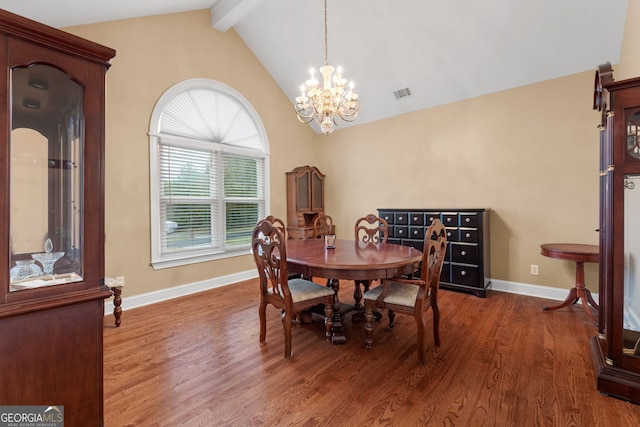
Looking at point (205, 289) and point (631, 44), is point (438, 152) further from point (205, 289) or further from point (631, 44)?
point (205, 289)

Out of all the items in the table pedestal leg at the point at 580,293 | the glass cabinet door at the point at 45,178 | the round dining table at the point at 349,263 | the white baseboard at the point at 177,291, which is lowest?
the white baseboard at the point at 177,291

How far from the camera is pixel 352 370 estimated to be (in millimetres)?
2041

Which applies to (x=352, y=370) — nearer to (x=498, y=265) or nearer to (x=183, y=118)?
(x=498, y=265)

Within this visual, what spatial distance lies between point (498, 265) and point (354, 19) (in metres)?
3.75

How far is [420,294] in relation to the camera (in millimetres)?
2127

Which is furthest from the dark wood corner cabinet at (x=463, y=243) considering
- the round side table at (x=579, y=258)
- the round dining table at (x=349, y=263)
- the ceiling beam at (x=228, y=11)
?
the ceiling beam at (x=228, y=11)

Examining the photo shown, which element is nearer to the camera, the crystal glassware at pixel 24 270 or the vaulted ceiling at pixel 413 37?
the crystal glassware at pixel 24 270

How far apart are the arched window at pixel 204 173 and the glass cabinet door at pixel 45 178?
2.57 metres

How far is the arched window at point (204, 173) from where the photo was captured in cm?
371

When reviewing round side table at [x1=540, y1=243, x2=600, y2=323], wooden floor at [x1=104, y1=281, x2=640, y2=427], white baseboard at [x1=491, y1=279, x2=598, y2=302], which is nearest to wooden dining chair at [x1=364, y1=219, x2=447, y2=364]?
wooden floor at [x1=104, y1=281, x2=640, y2=427]

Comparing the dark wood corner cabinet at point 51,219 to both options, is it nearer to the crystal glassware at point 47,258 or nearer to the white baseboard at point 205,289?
the crystal glassware at point 47,258

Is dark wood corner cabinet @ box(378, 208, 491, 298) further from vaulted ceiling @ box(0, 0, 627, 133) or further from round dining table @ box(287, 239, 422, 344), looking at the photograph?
vaulted ceiling @ box(0, 0, 627, 133)

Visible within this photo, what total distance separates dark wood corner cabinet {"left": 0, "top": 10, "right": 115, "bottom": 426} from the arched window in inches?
102

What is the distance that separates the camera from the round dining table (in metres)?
2.10
